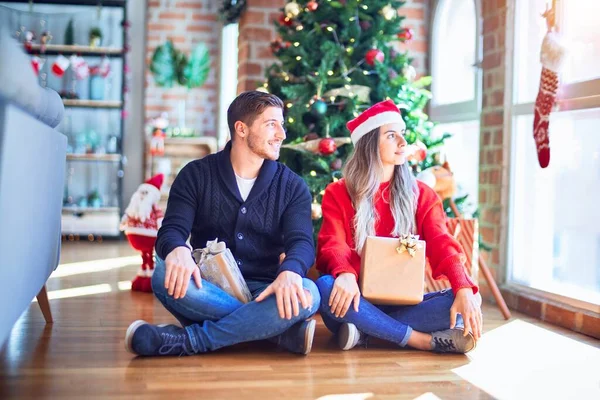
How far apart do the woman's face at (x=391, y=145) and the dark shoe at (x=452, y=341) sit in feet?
2.14

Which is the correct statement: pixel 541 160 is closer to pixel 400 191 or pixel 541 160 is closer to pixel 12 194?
pixel 400 191

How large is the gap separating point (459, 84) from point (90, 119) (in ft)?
13.4

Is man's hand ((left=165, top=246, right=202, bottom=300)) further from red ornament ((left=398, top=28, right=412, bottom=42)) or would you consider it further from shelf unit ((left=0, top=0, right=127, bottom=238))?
shelf unit ((left=0, top=0, right=127, bottom=238))

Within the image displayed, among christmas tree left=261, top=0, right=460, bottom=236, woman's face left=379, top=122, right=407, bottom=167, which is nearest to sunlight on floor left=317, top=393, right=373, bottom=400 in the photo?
woman's face left=379, top=122, right=407, bottom=167

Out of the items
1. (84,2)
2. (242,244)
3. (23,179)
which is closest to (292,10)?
(242,244)

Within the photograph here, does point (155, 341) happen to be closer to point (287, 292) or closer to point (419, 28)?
point (287, 292)

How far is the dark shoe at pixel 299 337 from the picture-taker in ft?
9.43

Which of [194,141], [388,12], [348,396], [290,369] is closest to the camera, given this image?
[348,396]

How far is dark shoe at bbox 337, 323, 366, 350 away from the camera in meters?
3.01

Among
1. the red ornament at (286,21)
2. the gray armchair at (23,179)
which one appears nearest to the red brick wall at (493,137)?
the red ornament at (286,21)

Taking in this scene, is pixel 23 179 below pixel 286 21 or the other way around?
below

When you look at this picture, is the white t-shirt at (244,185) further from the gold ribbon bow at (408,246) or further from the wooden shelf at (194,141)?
the wooden shelf at (194,141)

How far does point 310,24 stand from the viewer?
4.29 meters

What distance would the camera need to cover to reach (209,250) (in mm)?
2869
